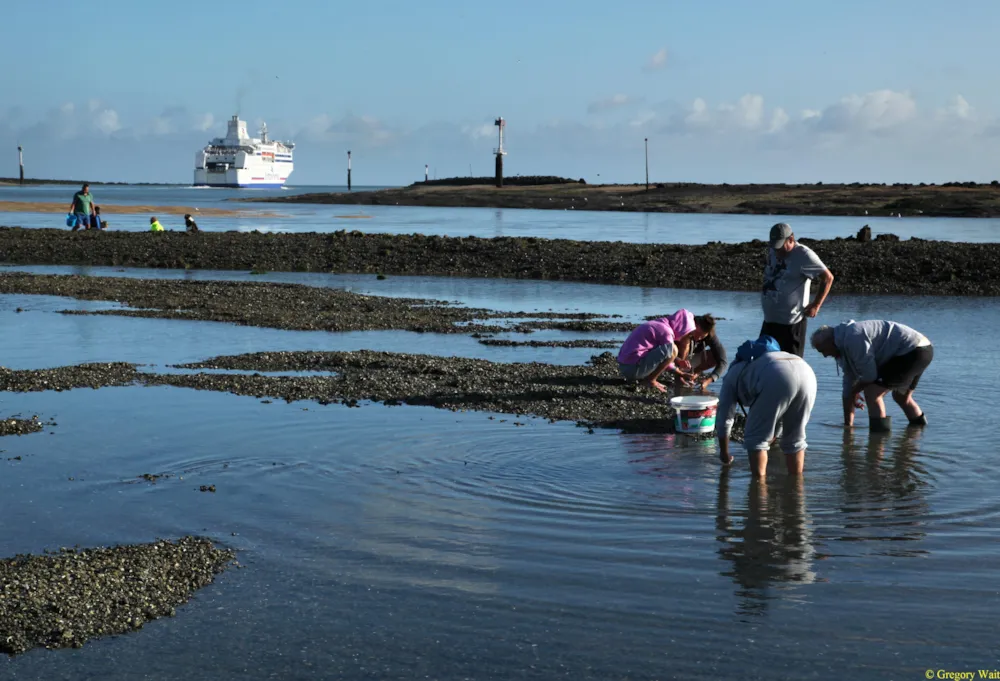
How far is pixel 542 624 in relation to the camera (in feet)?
20.2

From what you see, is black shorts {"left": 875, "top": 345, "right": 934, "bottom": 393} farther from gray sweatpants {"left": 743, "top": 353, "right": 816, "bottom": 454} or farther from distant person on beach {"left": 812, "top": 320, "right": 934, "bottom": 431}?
gray sweatpants {"left": 743, "top": 353, "right": 816, "bottom": 454}

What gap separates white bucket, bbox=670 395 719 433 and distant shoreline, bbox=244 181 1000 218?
7388cm

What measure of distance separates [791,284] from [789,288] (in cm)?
4

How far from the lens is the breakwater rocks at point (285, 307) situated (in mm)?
20000

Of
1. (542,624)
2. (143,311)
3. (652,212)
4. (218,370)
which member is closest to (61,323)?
(143,311)

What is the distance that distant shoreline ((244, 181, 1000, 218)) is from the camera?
84312 millimetres

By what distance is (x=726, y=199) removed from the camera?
342 feet

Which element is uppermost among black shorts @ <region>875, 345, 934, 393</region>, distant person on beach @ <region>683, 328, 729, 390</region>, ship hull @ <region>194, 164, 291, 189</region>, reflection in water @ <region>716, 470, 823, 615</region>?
ship hull @ <region>194, 164, 291, 189</region>

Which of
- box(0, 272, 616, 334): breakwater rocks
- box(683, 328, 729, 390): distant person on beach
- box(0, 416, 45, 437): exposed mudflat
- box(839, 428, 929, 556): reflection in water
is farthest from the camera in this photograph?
box(0, 272, 616, 334): breakwater rocks

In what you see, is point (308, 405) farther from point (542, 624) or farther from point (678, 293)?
point (678, 293)

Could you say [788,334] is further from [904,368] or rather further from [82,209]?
[82,209]

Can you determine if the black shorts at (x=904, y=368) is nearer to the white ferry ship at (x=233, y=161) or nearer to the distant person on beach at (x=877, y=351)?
the distant person on beach at (x=877, y=351)

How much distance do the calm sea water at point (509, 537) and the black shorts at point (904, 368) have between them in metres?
0.57

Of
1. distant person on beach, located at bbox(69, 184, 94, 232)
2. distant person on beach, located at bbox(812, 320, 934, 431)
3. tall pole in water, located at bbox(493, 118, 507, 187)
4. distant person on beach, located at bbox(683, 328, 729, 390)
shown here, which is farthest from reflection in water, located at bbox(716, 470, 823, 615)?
tall pole in water, located at bbox(493, 118, 507, 187)
